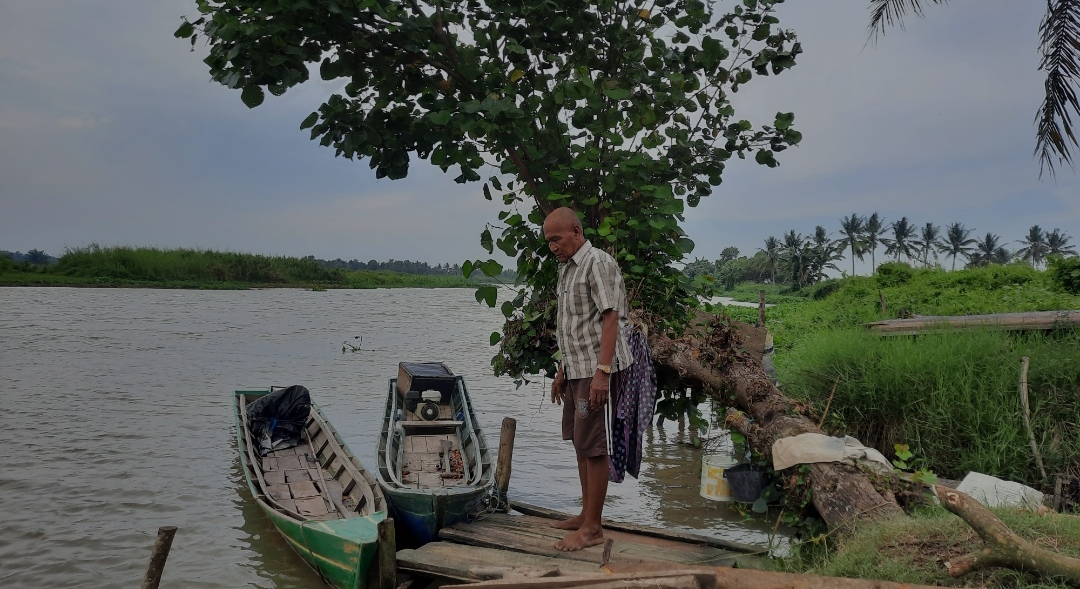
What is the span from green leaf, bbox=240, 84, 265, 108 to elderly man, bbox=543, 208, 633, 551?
2113mm

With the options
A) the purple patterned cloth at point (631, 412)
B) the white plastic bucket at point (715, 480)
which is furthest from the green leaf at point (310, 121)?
the white plastic bucket at point (715, 480)

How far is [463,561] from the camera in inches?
175

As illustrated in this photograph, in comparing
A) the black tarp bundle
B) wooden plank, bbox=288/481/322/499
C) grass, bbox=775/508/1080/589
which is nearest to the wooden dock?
grass, bbox=775/508/1080/589

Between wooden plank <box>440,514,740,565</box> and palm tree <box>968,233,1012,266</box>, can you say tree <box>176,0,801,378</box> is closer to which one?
wooden plank <box>440,514,740,565</box>

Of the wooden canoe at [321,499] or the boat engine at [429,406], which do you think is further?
the boat engine at [429,406]

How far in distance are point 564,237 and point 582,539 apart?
1.81 metres

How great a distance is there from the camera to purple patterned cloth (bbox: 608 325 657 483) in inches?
158

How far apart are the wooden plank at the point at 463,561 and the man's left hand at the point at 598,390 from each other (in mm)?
968

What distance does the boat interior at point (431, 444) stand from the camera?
6.23 meters

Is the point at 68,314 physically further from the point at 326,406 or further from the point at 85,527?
the point at 85,527

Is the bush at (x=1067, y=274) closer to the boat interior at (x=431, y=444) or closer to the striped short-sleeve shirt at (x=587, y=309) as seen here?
the boat interior at (x=431, y=444)

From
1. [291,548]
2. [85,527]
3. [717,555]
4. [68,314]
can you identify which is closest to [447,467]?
[291,548]

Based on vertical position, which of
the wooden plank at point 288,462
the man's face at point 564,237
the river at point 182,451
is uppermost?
the man's face at point 564,237

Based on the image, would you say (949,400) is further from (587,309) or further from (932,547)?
(587,309)
